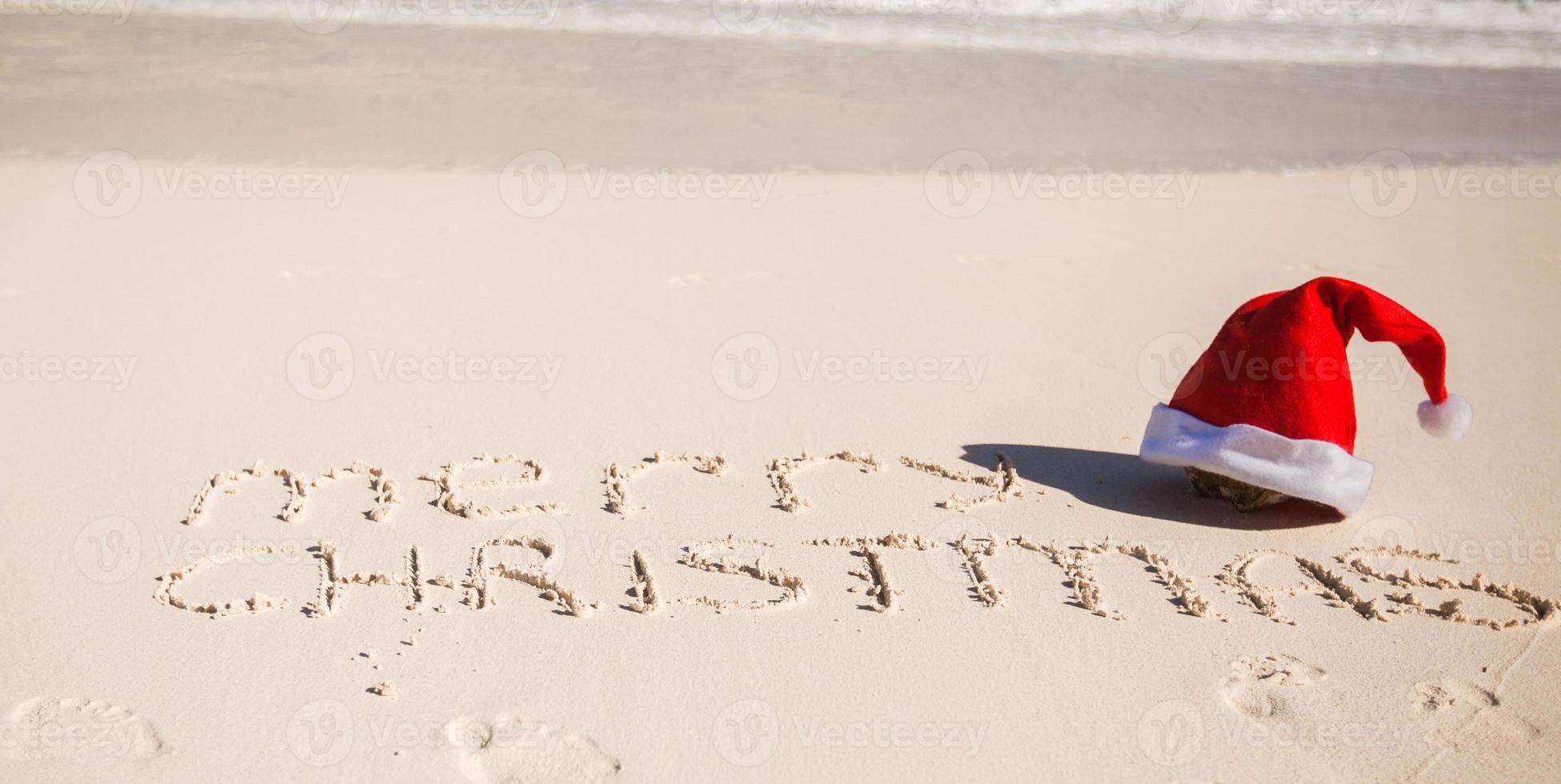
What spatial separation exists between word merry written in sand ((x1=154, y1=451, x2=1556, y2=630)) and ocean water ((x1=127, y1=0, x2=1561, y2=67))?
720 centimetres

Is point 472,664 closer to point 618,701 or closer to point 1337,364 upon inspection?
point 618,701

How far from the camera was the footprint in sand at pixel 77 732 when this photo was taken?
7.50 feet

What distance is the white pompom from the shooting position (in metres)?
3.11

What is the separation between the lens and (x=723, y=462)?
138 inches

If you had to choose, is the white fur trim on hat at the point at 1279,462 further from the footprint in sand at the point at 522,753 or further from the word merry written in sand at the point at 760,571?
the footprint in sand at the point at 522,753

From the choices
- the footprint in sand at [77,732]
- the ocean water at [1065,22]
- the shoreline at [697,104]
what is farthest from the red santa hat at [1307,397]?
the ocean water at [1065,22]

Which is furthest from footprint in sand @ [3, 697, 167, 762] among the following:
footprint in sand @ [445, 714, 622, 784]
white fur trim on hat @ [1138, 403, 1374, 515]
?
white fur trim on hat @ [1138, 403, 1374, 515]

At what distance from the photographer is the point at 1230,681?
2602 mm

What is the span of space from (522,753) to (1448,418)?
2.39m

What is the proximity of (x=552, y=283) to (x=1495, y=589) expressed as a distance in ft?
10.9

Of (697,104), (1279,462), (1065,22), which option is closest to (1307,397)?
(1279,462)

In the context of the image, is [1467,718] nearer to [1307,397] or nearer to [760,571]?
[1307,397]

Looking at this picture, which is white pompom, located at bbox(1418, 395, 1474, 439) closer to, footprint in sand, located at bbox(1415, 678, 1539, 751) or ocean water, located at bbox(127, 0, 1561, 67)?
footprint in sand, located at bbox(1415, 678, 1539, 751)

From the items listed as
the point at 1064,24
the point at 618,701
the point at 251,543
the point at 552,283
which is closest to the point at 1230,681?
the point at 618,701
